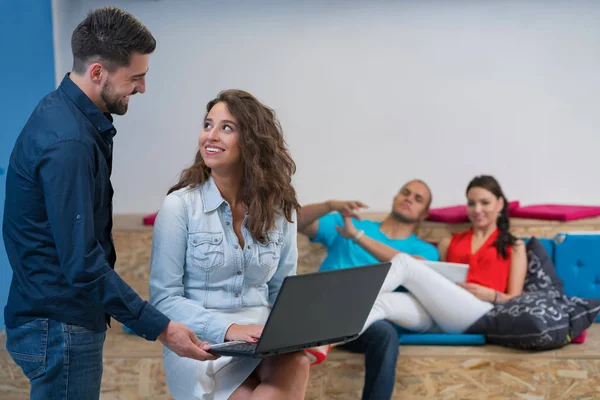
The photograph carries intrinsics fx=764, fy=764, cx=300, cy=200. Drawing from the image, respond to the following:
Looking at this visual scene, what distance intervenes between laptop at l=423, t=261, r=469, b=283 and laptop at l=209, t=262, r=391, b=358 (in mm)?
1720

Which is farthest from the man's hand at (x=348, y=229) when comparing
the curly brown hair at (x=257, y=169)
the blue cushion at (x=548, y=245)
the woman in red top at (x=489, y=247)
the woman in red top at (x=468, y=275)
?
the curly brown hair at (x=257, y=169)

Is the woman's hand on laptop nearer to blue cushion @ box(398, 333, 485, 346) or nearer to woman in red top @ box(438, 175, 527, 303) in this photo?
blue cushion @ box(398, 333, 485, 346)

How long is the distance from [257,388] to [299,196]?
2.43 metres

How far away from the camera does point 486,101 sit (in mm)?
4332

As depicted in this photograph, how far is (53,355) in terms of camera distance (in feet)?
5.63

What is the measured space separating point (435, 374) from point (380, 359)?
287 millimetres

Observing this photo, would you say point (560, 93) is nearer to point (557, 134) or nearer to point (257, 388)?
point (557, 134)

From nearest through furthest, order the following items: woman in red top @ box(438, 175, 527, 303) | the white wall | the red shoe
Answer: the red shoe, woman in red top @ box(438, 175, 527, 303), the white wall

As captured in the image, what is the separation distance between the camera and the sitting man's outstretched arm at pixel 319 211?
11.7 ft

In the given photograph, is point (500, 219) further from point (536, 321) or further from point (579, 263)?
point (536, 321)

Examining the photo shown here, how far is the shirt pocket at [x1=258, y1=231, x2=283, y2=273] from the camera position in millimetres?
2129

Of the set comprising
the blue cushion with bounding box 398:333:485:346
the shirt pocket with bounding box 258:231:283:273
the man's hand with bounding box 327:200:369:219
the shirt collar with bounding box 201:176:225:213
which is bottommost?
the blue cushion with bounding box 398:333:485:346

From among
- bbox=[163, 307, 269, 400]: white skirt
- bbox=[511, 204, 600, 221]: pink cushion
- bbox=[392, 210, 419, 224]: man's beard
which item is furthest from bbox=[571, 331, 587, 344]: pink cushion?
bbox=[163, 307, 269, 400]: white skirt

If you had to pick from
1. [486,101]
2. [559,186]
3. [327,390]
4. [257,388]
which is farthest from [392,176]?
[257,388]
